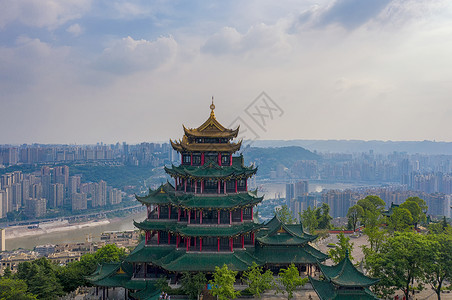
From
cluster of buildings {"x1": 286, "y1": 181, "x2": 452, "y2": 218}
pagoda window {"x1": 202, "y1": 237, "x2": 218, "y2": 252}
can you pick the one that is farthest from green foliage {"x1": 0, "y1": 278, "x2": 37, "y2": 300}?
cluster of buildings {"x1": 286, "y1": 181, "x2": 452, "y2": 218}

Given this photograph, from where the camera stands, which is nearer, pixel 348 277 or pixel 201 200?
pixel 348 277

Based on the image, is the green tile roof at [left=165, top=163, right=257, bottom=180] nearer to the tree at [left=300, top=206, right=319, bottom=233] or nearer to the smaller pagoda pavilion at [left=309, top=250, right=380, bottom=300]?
the smaller pagoda pavilion at [left=309, top=250, right=380, bottom=300]

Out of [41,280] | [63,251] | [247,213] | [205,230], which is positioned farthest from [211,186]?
[63,251]

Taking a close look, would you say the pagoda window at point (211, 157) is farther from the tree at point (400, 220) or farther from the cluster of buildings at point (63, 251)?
the cluster of buildings at point (63, 251)

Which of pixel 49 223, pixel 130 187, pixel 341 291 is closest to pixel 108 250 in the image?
pixel 341 291

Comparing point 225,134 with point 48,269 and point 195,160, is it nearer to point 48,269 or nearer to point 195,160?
point 195,160

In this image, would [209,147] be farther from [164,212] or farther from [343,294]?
[343,294]
